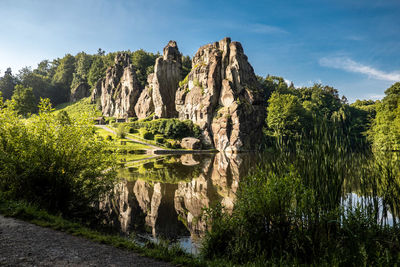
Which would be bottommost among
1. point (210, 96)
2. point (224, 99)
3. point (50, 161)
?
point (50, 161)

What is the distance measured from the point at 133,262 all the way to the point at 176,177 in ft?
52.2

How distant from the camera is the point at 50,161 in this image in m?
8.88

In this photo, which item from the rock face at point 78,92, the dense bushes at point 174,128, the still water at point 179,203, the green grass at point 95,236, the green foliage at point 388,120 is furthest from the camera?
the rock face at point 78,92

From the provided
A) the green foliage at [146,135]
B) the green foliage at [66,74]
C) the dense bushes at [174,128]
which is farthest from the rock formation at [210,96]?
the green foliage at [66,74]

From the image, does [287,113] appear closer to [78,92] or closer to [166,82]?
[166,82]

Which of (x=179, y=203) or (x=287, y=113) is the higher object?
(x=287, y=113)

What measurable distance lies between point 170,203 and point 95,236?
6.71 metres

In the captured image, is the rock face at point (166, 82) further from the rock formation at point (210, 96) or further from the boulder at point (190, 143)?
the boulder at point (190, 143)

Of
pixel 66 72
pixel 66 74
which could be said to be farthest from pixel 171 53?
pixel 66 72

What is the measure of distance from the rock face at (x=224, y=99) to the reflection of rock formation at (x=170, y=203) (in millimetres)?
39878

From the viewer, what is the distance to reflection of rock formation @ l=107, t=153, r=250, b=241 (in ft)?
31.9

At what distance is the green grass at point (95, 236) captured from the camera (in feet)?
18.6

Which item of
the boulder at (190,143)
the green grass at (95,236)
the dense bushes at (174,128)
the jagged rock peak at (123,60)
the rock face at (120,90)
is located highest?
the jagged rock peak at (123,60)

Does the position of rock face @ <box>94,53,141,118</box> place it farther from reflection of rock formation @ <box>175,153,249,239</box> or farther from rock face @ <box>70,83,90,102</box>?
reflection of rock formation @ <box>175,153,249,239</box>
